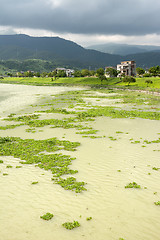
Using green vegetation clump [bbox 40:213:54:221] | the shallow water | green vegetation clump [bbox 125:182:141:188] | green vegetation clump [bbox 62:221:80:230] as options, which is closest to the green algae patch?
the shallow water

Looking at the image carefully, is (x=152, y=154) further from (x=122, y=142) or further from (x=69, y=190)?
(x=69, y=190)

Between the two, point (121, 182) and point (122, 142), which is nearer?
point (121, 182)

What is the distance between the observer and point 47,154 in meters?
19.8

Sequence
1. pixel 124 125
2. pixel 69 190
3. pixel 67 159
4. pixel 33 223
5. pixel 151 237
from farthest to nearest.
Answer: pixel 124 125, pixel 67 159, pixel 69 190, pixel 33 223, pixel 151 237

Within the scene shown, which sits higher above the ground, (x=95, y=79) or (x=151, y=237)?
(x=95, y=79)

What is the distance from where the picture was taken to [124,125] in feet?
105

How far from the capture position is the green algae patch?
1485 centimetres

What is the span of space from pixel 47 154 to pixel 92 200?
8.31 metres

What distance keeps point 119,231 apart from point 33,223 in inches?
182

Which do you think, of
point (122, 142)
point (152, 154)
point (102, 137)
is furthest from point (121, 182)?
point (102, 137)

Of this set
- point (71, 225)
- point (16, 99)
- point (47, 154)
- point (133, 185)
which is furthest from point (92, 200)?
point (16, 99)

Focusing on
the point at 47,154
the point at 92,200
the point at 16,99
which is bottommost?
the point at 92,200

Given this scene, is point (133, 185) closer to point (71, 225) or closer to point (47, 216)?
point (71, 225)

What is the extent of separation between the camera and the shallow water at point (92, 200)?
33.7ft
